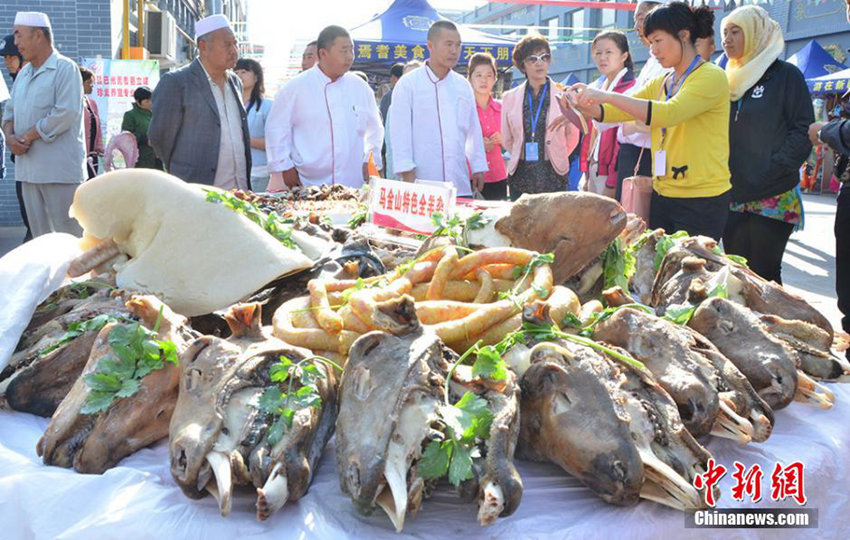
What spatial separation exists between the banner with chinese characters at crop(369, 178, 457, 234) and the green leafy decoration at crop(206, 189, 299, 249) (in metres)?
0.54

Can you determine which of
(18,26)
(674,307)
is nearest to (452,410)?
(674,307)

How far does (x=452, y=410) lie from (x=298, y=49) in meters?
21.5

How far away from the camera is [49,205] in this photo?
5.53 metres

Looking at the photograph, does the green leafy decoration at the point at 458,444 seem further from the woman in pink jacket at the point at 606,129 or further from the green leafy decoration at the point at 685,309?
A: the woman in pink jacket at the point at 606,129

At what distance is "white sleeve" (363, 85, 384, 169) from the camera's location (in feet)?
17.5

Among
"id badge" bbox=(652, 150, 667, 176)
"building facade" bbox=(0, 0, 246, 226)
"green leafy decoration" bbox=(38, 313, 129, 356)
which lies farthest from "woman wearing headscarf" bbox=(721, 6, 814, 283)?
"building facade" bbox=(0, 0, 246, 226)

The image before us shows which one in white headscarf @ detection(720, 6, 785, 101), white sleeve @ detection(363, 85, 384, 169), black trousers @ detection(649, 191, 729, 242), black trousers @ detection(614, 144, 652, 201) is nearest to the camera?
black trousers @ detection(649, 191, 729, 242)

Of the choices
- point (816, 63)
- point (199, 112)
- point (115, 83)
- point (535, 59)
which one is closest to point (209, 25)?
point (199, 112)

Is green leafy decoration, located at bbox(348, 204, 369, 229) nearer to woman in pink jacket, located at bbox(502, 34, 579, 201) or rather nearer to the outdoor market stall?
the outdoor market stall

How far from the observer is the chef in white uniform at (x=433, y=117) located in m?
5.19

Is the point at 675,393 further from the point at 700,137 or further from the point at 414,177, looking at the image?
the point at 414,177

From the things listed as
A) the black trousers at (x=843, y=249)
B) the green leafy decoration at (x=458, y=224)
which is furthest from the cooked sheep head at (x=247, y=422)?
the black trousers at (x=843, y=249)

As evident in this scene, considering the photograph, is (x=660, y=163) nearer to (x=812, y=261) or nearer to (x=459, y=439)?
→ (x=459, y=439)

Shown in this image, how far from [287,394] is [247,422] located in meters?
0.09
